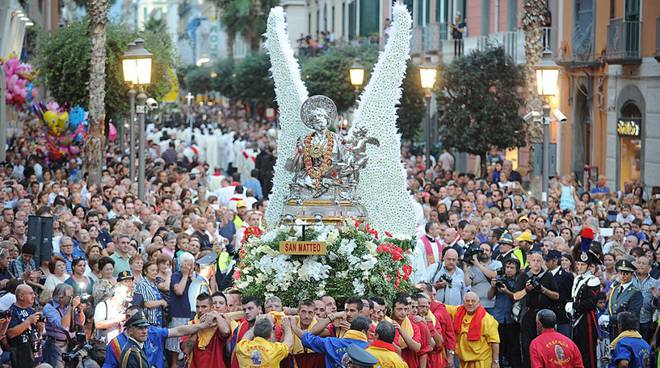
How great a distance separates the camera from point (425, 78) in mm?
30938

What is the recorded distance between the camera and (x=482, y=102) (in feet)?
118

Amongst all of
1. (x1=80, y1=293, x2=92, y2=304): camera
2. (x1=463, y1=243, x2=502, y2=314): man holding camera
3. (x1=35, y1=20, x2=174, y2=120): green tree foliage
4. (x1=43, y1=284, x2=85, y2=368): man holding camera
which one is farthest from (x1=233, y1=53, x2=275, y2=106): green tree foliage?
(x1=43, y1=284, x2=85, y2=368): man holding camera

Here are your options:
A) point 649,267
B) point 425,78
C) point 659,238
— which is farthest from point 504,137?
point 649,267

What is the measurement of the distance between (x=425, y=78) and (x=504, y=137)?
522 centimetres

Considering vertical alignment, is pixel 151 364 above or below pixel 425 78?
below

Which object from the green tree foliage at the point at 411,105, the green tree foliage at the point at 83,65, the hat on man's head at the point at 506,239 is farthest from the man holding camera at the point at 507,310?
the green tree foliage at the point at 411,105

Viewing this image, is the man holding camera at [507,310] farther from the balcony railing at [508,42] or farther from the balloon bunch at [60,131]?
the balcony railing at [508,42]

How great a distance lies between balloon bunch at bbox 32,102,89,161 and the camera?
112ft

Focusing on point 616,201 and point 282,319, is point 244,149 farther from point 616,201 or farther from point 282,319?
point 282,319

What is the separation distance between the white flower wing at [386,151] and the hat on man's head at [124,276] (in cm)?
347

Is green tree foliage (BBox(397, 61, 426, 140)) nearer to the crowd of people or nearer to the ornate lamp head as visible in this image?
the crowd of people

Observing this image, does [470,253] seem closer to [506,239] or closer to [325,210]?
[506,239]

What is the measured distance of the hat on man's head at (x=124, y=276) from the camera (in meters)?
15.8

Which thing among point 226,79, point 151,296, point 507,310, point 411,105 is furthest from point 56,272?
point 226,79
